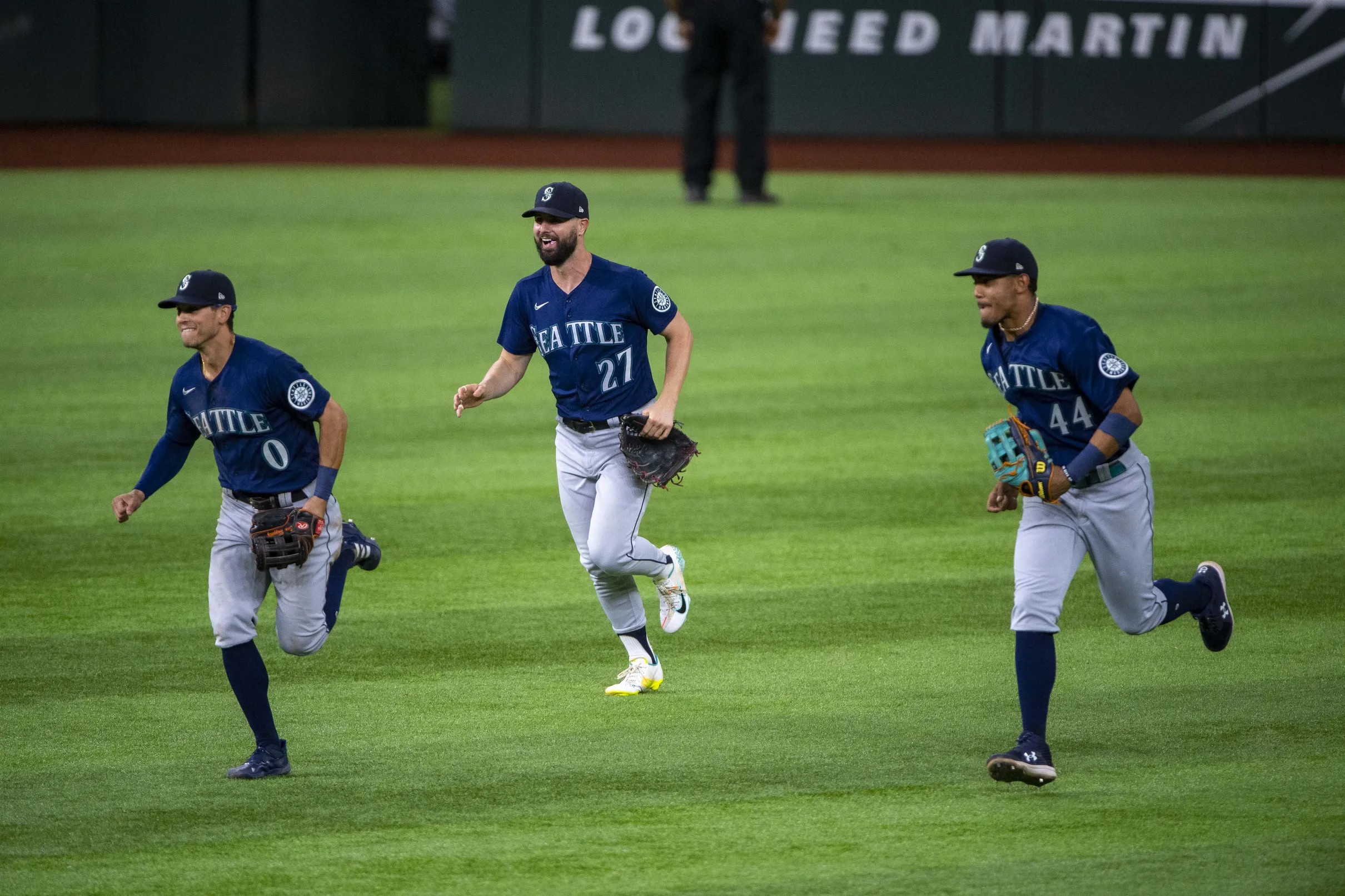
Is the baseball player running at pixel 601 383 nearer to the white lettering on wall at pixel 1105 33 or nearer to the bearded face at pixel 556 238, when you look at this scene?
the bearded face at pixel 556 238

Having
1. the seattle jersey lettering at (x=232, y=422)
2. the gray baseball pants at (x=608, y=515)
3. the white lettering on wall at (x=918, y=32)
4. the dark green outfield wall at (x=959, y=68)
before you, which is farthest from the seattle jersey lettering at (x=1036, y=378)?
the white lettering on wall at (x=918, y=32)

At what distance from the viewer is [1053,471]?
5.82m

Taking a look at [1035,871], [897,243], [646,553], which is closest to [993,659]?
[646,553]

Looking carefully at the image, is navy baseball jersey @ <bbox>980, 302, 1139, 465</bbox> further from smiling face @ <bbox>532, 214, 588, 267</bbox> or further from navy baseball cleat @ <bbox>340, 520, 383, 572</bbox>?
navy baseball cleat @ <bbox>340, 520, 383, 572</bbox>

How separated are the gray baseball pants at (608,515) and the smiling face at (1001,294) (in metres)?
1.63

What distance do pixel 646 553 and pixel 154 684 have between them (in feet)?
6.92

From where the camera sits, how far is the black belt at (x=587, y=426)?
688 centimetres

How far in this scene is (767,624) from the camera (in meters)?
7.97

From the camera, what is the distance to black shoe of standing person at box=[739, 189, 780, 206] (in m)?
20.2

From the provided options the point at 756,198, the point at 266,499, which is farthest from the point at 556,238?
the point at 756,198

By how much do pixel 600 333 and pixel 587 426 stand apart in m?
0.38

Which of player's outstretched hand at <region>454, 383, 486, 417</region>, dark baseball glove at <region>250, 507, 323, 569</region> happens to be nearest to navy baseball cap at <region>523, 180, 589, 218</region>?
player's outstretched hand at <region>454, 383, 486, 417</region>

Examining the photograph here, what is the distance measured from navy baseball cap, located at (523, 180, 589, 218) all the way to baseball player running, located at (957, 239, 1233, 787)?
167 centimetres

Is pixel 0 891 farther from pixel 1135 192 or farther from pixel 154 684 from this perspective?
pixel 1135 192
